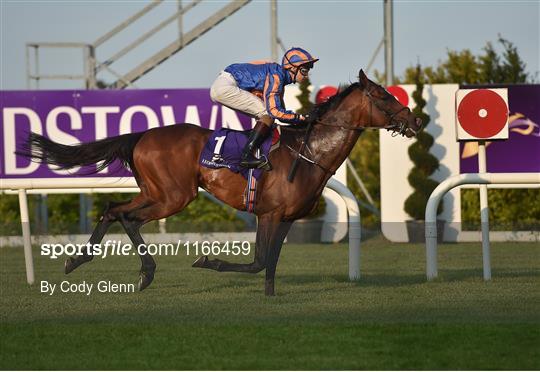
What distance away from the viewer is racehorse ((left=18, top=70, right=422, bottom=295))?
30.5 feet

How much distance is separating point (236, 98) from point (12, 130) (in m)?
10.1

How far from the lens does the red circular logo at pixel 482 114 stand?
34.1ft

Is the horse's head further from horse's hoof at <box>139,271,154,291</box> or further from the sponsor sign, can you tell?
the sponsor sign

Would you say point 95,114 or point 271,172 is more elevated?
point 95,114

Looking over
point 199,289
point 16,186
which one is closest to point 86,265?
point 16,186

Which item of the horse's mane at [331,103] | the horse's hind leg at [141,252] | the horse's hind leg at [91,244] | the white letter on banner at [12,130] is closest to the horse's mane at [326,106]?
the horse's mane at [331,103]

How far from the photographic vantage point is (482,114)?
10422 mm

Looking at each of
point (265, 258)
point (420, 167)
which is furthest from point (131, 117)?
point (265, 258)

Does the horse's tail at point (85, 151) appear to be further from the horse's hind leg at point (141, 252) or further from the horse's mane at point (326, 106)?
the horse's mane at point (326, 106)

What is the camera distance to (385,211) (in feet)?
63.2

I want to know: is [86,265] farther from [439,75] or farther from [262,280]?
[439,75]

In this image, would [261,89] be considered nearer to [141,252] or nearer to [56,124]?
[141,252]

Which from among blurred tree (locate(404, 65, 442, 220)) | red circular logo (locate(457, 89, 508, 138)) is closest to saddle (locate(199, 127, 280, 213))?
red circular logo (locate(457, 89, 508, 138))

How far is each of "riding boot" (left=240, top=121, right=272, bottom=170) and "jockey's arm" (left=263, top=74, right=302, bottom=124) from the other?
0.48ft
